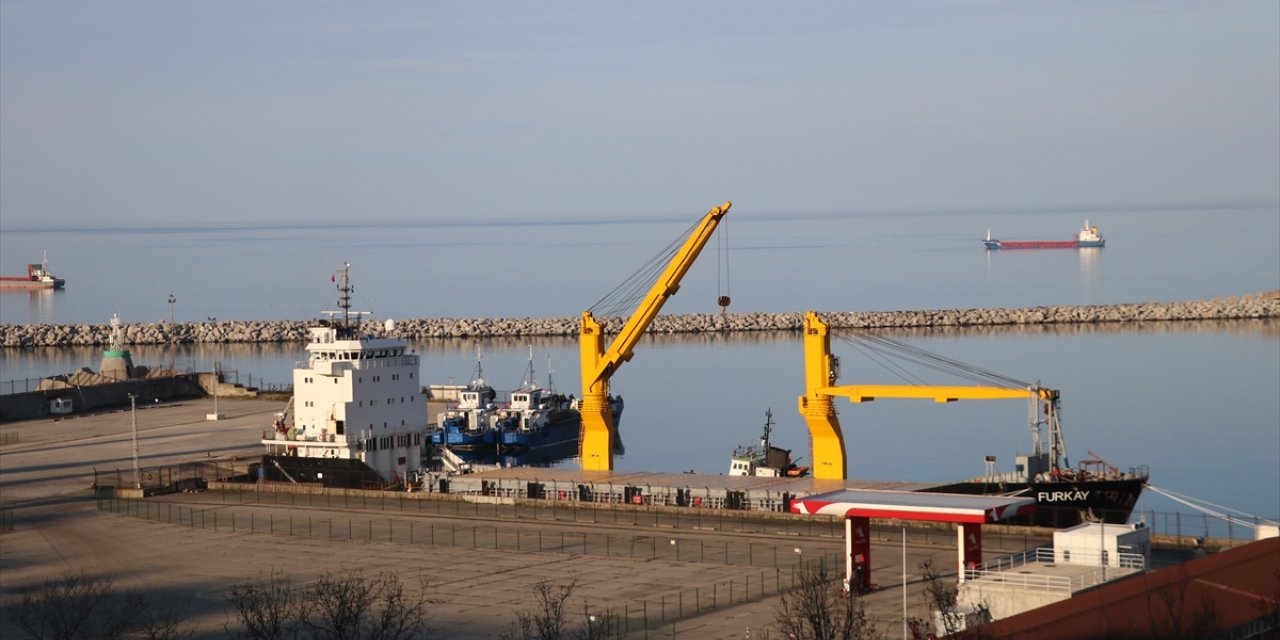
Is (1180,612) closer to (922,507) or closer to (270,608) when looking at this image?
(922,507)

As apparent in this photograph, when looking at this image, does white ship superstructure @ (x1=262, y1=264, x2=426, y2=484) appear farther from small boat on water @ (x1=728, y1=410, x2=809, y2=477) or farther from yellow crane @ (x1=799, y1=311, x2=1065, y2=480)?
yellow crane @ (x1=799, y1=311, x2=1065, y2=480)

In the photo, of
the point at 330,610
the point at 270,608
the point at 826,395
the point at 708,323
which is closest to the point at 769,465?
the point at 826,395

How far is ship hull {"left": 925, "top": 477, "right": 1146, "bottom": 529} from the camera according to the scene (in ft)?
127

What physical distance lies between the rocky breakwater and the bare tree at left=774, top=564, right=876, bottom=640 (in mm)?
81593

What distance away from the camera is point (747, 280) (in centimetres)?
19188

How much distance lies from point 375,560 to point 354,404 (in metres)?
14.1

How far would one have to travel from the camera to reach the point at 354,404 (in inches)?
1983

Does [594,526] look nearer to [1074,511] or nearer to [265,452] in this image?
[1074,511]

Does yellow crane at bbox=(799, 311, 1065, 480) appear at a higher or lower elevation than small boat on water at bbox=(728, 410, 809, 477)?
higher

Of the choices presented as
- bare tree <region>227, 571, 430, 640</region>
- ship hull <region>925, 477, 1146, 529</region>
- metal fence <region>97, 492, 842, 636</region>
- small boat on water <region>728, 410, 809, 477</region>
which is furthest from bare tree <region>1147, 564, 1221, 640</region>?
small boat on water <region>728, 410, 809, 477</region>

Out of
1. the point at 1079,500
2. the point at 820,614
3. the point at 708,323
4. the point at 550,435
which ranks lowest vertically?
the point at 550,435

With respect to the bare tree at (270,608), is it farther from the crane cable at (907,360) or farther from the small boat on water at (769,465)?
the crane cable at (907,360)

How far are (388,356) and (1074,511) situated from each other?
23.2m

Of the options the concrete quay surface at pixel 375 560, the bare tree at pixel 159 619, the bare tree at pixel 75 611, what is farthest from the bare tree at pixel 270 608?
the bare tree at pixel 75 611
